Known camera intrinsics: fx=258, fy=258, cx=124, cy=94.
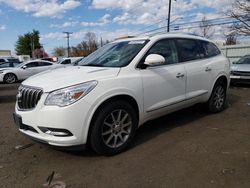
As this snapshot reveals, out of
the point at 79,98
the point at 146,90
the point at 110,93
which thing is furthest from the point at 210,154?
the point at 79,98

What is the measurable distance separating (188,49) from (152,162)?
2556 mm

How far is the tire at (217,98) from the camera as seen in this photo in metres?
5.73

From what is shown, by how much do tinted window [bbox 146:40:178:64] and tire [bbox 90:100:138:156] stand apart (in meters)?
1.18

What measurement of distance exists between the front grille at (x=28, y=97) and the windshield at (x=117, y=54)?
3.91 feet

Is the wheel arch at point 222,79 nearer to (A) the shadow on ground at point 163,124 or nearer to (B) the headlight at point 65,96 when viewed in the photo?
(A) the shadow on ground at point 163,124

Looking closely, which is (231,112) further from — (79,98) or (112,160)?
(79,98)

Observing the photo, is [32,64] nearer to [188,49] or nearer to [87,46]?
[188,49]

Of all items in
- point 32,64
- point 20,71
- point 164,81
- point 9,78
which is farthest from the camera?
point 32,64

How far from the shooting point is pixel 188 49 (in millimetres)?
5082

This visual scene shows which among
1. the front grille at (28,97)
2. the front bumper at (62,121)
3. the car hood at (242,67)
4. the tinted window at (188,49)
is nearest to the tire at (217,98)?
the tinted window at (188,49)

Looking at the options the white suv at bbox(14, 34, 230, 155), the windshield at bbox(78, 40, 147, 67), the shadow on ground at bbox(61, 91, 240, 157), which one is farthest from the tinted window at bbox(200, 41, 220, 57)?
the windshield at bbox(78, 40, 147, 67)

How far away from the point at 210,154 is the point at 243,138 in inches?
39.5

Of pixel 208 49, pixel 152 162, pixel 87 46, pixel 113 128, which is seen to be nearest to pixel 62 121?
pixel 113 128

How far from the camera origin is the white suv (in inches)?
130
